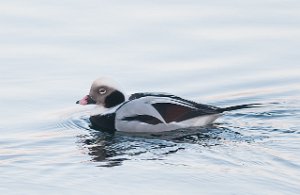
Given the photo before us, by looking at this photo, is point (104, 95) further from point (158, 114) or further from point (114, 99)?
point (158, 114)

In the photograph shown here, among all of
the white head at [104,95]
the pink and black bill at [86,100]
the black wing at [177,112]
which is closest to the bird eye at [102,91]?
the white head at [104,95]

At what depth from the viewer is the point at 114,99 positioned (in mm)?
12625

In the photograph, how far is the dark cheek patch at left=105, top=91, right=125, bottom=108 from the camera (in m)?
12.6

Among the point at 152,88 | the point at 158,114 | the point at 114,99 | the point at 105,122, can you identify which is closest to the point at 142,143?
the point at 158,114

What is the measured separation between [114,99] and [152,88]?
1.30 meters

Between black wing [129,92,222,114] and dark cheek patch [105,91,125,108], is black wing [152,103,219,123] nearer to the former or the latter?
black wing [129,92,222,114]

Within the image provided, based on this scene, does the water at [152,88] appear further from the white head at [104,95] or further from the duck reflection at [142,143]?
the white head at [104,95]

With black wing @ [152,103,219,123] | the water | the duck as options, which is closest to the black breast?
the duck

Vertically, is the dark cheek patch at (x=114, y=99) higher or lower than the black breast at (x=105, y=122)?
higher

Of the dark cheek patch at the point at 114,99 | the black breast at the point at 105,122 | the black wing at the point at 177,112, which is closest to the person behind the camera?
the black wing at the point at 177,112

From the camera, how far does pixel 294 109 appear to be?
12578 mm

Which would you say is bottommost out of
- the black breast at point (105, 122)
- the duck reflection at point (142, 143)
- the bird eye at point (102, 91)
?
the duck reflection at point (142, 143)

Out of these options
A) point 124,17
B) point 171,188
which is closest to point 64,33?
point 124,17

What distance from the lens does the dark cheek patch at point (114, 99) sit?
41.2ft
